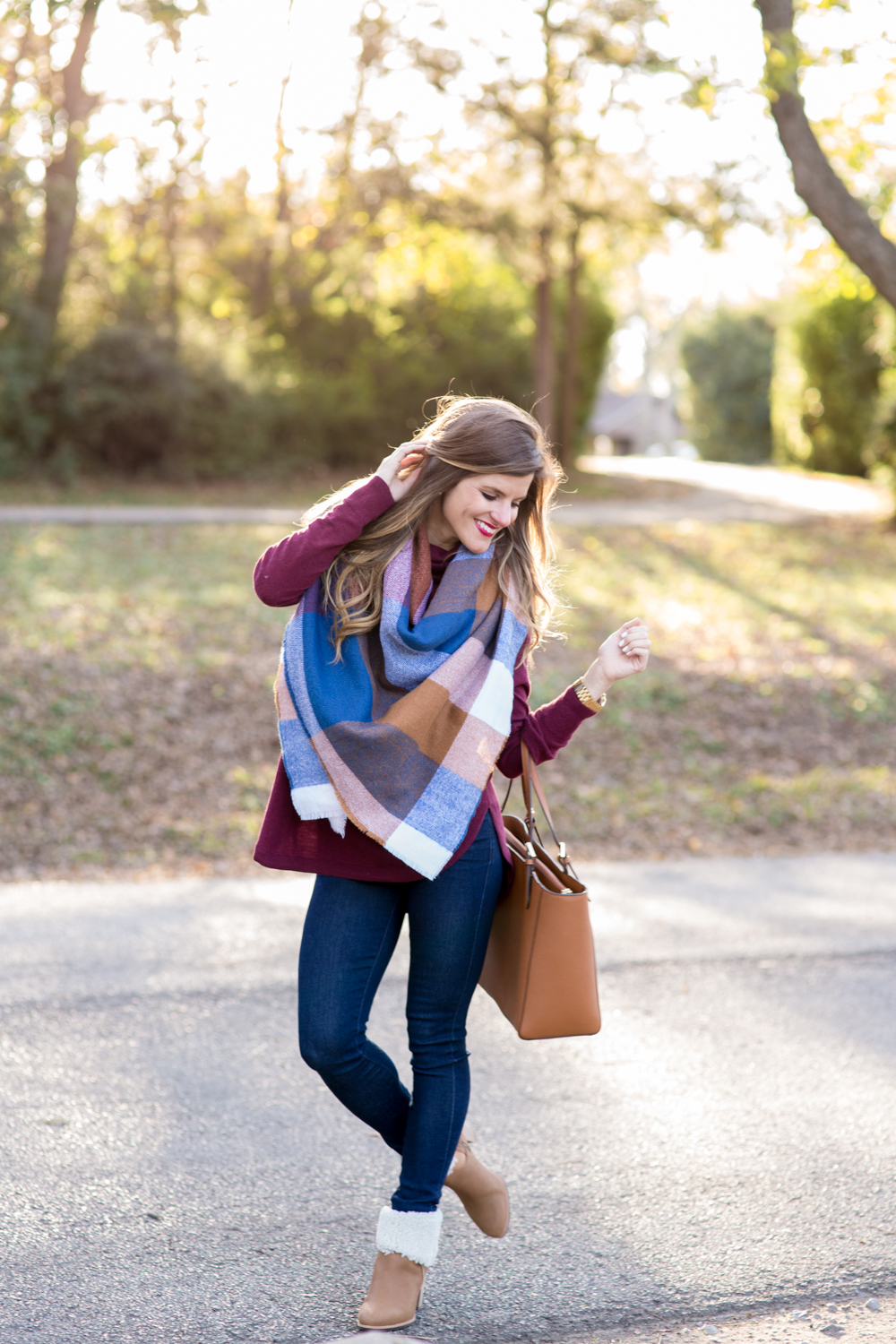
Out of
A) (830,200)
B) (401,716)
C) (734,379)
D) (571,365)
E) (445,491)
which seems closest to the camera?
(401,716)

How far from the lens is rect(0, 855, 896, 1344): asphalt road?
273cm

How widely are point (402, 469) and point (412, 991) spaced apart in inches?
41.3

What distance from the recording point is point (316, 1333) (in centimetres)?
257

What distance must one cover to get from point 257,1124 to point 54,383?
17100mm

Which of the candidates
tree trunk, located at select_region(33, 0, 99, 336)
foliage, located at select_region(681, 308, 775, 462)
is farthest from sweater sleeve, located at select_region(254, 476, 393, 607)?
foliage, located at select_region(681, 308, 775, 462)

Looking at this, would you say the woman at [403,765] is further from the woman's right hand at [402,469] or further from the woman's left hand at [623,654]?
the woman's left hand at [623,654]

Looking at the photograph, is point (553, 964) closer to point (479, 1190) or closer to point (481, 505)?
point (479, 1190)

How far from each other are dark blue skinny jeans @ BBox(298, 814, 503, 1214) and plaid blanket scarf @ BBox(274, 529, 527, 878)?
0.14 metres

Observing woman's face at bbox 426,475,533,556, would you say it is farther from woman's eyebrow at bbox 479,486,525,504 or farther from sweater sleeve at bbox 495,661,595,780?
sweater sleeve at bbox 495,661,595,780

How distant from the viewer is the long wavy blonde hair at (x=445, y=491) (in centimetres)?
259

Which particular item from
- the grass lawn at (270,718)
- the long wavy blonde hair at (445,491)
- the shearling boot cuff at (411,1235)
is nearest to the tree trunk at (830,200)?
the grass lawn at (270,718)

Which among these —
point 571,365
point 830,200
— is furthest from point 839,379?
point 830,200

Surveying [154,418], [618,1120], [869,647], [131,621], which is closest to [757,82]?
[869,647]

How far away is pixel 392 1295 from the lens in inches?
102
